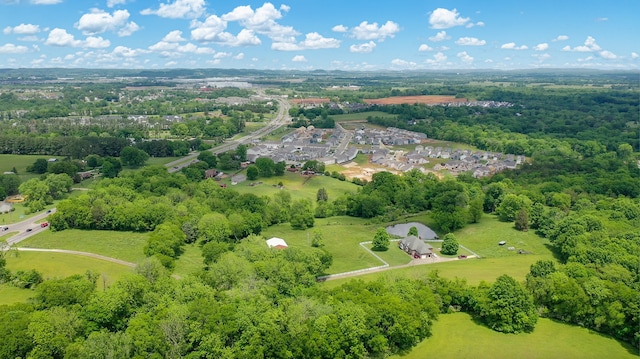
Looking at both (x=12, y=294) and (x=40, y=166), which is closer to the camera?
(x=12, y=294)

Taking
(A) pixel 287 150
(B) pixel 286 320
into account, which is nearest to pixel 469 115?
(A) pixel 287 150

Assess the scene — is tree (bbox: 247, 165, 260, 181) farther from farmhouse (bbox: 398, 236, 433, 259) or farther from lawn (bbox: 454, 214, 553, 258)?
lawn (bbox: 454, 214, 553, 258)

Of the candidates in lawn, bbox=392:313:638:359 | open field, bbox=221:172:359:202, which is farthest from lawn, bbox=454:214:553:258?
open field, bbox=221:172:359:202

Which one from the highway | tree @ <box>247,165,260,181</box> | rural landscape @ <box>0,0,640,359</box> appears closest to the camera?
rural landscape @ <box>0,0,640,359</box>

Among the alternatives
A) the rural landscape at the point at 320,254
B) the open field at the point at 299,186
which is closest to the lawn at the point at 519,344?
the rural landscape at the point at 320,254

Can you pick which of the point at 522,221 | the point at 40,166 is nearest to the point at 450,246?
the point at 522,221

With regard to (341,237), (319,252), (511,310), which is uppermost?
(511,310)

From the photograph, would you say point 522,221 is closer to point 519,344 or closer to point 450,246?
point 450,246

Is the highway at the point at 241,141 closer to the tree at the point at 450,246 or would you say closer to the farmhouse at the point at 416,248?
the farmhouse at the point at 416,248
